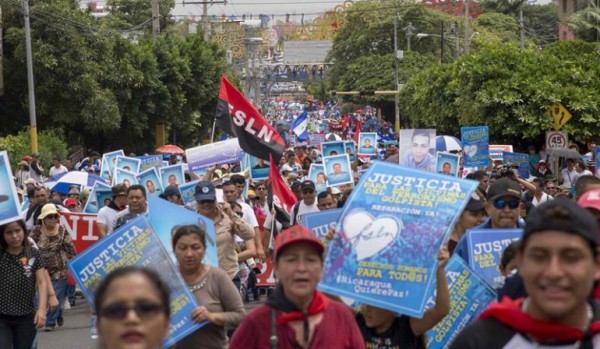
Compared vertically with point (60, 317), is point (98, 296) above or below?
above

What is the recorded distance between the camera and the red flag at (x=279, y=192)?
14.3 metres

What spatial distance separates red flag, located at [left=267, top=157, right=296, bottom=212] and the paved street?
6.17 ft

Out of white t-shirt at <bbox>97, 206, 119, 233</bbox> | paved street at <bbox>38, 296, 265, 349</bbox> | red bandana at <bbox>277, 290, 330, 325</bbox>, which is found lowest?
paved street at <bbox>38, 296, 265, 349</bbox>

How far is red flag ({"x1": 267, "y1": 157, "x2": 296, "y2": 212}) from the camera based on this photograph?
1431cm

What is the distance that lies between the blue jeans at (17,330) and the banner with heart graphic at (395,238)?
13.0ft

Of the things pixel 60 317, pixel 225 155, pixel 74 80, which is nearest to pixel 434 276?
pixel 60 317

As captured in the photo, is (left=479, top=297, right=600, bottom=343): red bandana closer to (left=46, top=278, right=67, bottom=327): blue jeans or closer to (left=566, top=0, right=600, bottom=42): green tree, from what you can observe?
(left=46, top=278, right=67, bottom=327): blue jeans

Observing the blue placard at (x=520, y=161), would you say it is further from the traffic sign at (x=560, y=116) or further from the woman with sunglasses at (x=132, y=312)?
the woman with sunglasses at (x=132, y=312)

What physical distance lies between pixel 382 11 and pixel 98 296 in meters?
84.1

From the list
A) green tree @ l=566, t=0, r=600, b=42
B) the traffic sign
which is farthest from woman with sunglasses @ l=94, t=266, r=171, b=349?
green tree @ l=566, t=0, r=600, b=42

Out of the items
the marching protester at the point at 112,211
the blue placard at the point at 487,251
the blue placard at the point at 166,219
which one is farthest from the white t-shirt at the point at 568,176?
the blue placard at the point at 166,219

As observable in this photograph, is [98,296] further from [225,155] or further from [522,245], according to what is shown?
[225,155]

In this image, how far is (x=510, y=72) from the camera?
3322cm

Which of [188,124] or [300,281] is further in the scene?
[188,124]
